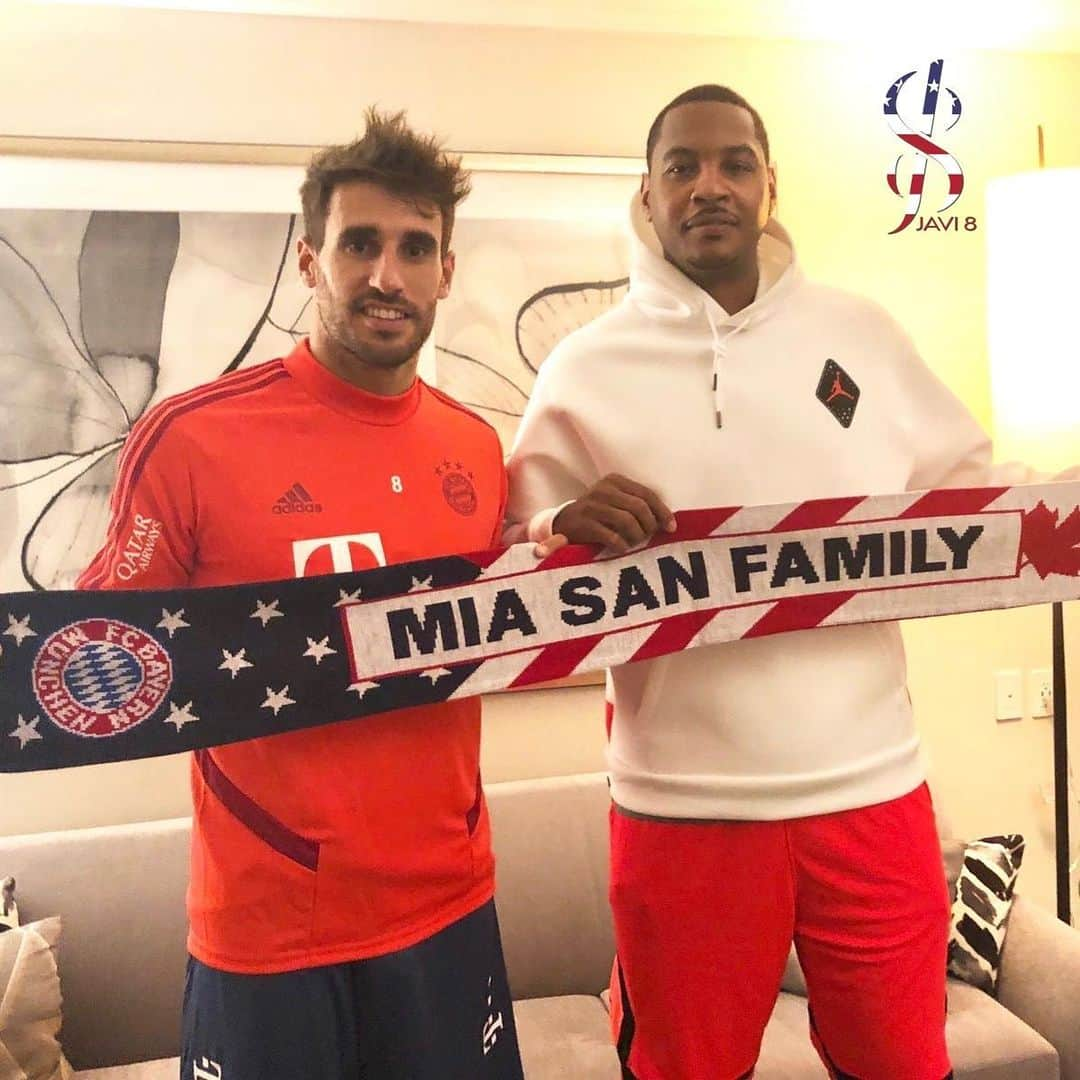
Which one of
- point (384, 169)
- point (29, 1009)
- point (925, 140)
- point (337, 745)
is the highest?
point (925, 140)

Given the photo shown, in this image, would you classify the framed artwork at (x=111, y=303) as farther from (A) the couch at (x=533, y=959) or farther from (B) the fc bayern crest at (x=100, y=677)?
(B) the fc bayern crest at (x=100, y=677)

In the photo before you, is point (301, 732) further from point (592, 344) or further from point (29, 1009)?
point (29, 1009)

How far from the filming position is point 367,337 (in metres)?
1.27

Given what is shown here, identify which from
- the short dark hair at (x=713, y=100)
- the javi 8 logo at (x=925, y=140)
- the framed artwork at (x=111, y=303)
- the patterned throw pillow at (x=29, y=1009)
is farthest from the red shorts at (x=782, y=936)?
the javi 8 logo at (x=925, y=140)

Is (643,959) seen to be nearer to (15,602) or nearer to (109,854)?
(15,602)

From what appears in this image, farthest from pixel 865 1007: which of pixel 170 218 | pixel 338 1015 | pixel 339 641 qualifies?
pixel 170 218

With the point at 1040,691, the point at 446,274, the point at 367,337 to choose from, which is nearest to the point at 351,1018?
the point at 367,337

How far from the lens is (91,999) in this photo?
2.02 m

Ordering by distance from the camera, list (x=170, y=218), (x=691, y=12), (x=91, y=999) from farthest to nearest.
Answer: (x=691, y=12)
(x=170, y=218)
(x=91, y=999)

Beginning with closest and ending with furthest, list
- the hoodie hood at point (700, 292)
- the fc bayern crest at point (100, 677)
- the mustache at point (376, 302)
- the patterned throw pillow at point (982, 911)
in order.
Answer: the fc bayern crest at point (100, 677)
the mustache at point (376, 302)
the hoodie hood at point (700, 292)
the patterned throw pillow at point (982, 911)

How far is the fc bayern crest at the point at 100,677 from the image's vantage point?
1162 mm

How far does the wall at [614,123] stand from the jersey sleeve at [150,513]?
1.27 meters

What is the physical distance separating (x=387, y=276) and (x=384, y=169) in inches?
5.6

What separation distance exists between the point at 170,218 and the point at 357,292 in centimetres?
119
